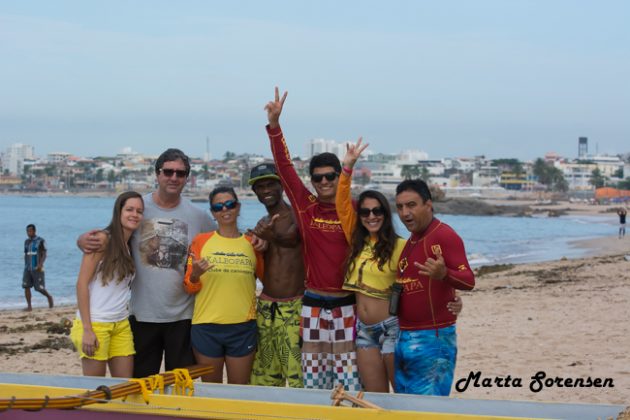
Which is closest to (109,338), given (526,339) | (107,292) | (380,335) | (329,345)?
(107,292)

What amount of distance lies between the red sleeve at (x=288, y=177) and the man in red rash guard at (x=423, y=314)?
64 cm

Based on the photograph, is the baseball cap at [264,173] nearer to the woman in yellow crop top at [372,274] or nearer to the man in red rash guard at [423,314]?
the woman in yellow crop top at [372,274]

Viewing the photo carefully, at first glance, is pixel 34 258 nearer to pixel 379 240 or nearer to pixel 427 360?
pixel 379 240

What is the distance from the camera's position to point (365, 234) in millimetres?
4695

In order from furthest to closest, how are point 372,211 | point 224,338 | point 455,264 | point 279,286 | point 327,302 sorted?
point 279,286
point 224,338
point 327,302
point 372,211
point 455,264

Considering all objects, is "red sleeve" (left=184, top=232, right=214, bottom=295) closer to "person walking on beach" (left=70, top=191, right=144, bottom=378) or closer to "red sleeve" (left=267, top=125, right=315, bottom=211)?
"person walking on beach" (left=70, top=191, right=144, bottom=378)

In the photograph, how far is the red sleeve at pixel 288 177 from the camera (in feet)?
16.0

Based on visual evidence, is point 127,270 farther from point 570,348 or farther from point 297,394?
point 570,348

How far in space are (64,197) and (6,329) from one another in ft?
470

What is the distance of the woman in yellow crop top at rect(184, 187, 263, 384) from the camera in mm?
4805

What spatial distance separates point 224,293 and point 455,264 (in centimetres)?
137

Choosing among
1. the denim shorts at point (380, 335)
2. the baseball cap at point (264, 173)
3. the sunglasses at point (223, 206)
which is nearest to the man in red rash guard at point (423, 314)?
the denim shorts at point (380, 335)

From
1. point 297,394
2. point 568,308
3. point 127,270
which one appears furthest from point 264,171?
point 568,308

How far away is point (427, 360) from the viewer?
14.6 feet
